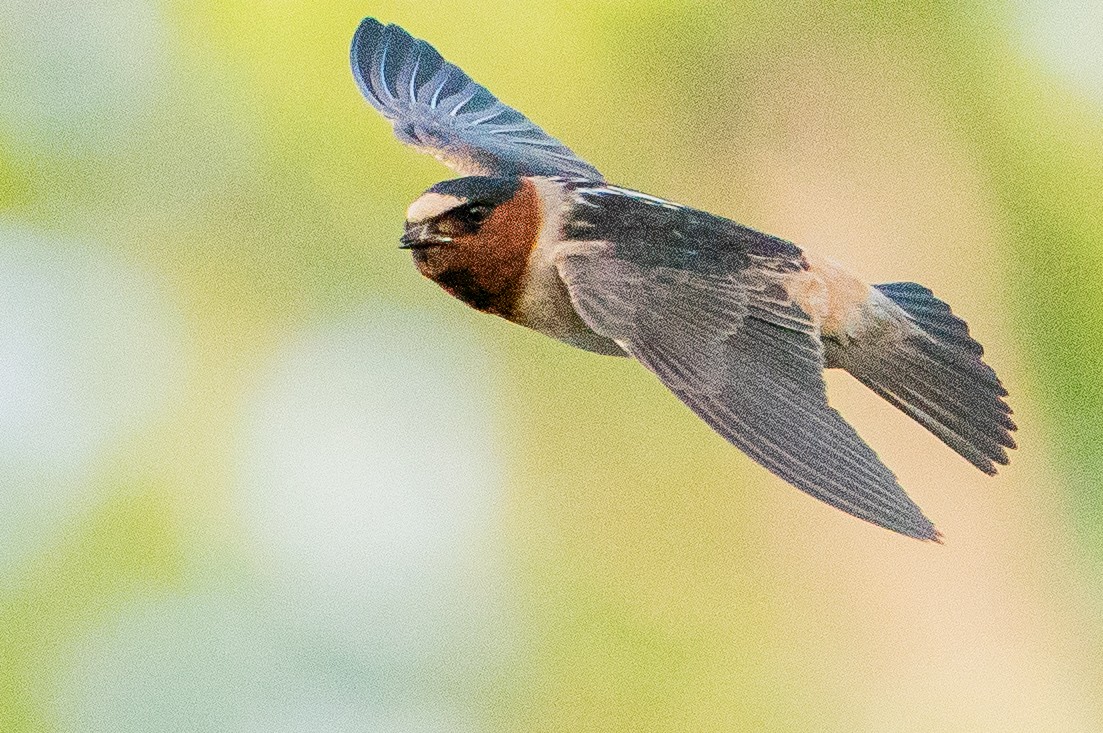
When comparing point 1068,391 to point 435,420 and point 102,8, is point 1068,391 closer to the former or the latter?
point 435,420

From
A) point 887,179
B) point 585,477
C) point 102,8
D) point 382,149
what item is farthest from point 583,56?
point 102,8

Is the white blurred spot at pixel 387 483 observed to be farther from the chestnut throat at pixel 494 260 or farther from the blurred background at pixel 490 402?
the chestnut throat at pixel 494 260

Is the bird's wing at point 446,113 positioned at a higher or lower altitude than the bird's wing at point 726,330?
higher

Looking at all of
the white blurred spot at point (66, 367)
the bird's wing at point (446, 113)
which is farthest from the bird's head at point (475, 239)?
the white blurred spot at point (66, 367)

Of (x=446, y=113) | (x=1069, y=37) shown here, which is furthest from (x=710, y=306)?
(x=1069, y=37)

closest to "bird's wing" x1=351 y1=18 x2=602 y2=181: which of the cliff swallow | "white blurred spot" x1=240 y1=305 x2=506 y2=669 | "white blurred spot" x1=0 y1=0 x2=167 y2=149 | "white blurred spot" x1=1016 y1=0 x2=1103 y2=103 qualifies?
the cliff swallow

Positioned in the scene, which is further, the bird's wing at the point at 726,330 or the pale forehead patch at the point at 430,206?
the pale forehead patch at the point at 430,206

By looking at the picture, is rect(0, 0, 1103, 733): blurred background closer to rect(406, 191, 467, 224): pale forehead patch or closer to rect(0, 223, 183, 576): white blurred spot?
rect(0, 223, 183, 576): white blurred spot
